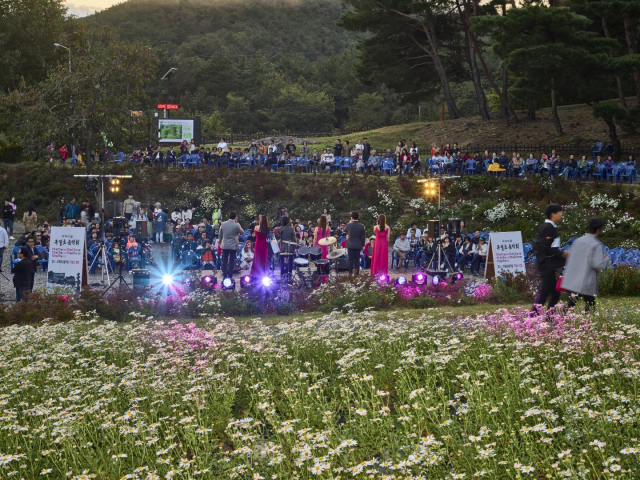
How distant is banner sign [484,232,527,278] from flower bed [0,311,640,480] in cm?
664

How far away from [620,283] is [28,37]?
47.9 meters

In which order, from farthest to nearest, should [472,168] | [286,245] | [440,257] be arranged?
1. [472,168]
2. [440,257]
3. [286,245]

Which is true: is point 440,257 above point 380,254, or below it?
below

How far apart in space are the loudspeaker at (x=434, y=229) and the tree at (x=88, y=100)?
15.6 metres

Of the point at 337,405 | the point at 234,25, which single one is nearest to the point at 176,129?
the point at 337,405

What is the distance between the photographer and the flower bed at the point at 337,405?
4469 mm

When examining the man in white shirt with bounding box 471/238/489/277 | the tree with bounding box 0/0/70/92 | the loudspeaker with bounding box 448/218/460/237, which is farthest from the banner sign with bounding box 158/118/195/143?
the man in white shirt with bounding box 471/238/489/277

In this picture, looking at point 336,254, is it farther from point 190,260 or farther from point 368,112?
point 368,112

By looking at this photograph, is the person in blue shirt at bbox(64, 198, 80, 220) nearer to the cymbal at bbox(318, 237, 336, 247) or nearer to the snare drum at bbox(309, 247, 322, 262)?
the snare drum at bbox(309, 247, 322, 262)

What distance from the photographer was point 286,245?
1595 centimetres

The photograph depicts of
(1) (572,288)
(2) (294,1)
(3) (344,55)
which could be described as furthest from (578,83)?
(2) (294,1)

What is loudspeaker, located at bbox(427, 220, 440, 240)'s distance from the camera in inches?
773

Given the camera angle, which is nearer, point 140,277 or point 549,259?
point 549,259

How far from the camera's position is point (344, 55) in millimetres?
77562
